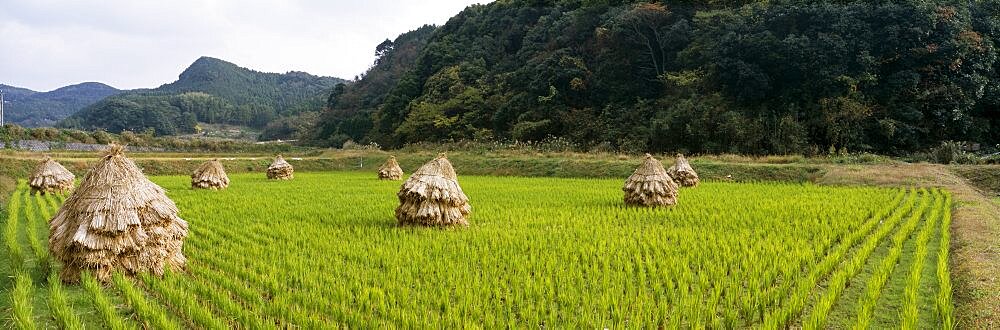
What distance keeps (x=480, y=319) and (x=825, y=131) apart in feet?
90.3

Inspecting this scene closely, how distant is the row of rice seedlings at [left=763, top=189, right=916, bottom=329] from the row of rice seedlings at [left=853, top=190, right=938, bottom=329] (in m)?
0.42

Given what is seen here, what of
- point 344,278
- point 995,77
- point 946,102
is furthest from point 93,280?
point 995,77

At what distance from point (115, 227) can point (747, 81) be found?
95.9 ft

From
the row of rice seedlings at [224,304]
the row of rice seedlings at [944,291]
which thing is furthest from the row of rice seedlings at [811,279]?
the row of rice seedlings at [224,304]

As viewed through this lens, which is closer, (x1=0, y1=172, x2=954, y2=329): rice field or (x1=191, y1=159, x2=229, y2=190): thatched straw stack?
(x1=0, y1=172, x2=954, y2=329): rice field

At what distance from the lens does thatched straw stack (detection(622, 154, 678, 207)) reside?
38.4ft

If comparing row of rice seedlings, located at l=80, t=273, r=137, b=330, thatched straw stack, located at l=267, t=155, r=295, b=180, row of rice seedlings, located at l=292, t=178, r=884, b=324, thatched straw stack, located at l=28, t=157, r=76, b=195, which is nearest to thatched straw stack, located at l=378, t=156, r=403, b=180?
thatched straw stack, located at l=267, t=155, r=295, b=180

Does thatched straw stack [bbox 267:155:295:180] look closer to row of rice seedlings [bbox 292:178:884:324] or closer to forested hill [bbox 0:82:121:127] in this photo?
row of rice seedlings [bbox 292:178:884:324]

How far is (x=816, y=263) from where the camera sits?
21.5ft

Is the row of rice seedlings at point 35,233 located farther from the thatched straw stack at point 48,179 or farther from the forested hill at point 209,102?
the forested hill at point 209,102

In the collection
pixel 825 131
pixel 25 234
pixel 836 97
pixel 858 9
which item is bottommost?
pixel 25 234

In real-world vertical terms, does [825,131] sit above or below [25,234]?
above

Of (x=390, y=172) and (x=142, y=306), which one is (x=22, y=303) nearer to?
(x=142, y=306)

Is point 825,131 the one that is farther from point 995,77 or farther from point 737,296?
point 737,296
